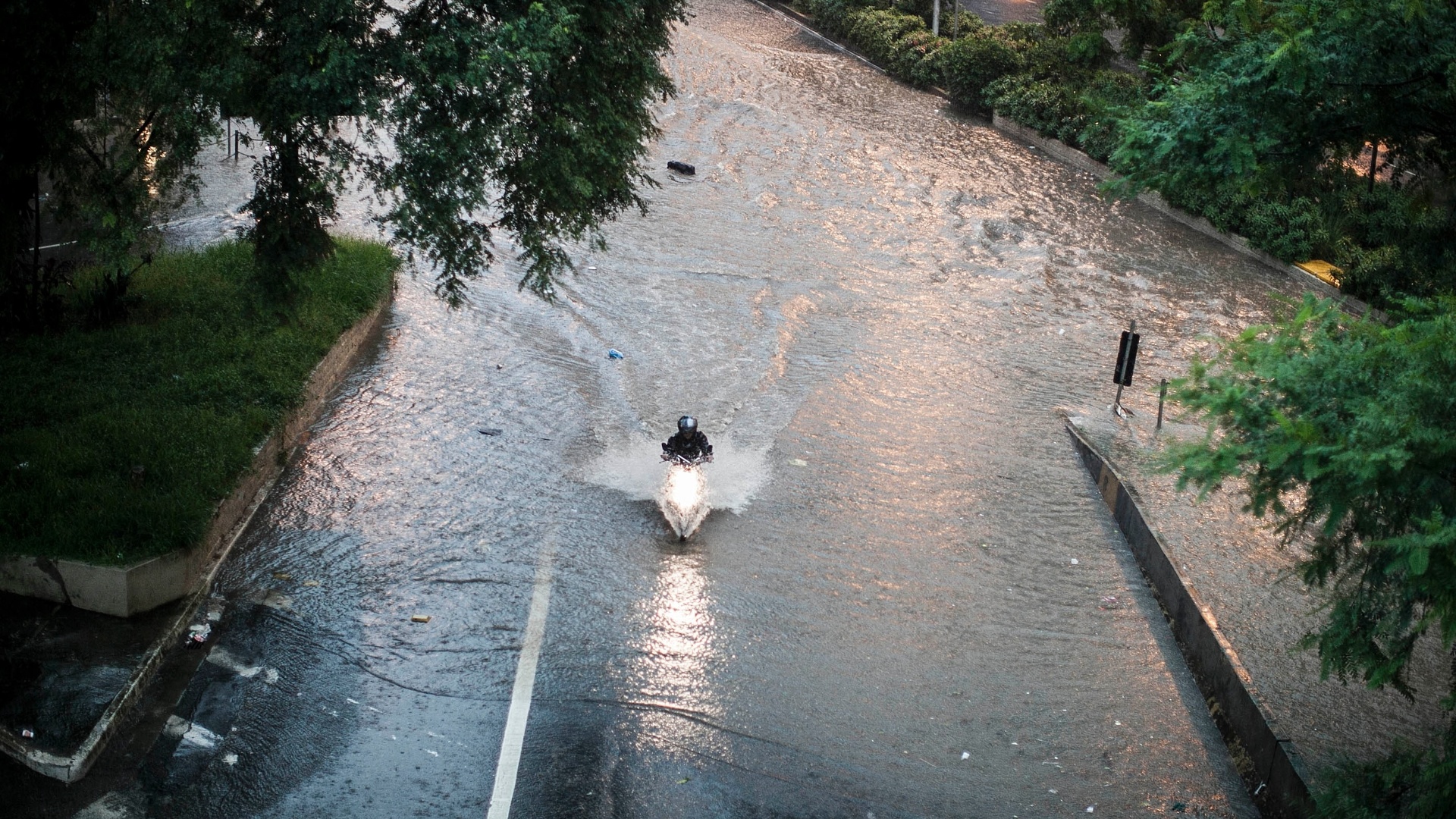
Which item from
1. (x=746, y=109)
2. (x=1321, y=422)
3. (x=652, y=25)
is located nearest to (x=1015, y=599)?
(x=1321, y=422)

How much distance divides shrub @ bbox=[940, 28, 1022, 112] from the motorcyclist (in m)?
21.6

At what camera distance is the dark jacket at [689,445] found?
509 inches

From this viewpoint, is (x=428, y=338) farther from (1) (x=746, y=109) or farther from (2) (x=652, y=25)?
(1) (x=746, y=109)

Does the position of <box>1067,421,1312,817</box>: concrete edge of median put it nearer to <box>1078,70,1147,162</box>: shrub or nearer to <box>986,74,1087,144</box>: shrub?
<box>1078,70,1147,162</box>: shrub

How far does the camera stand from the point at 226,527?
39.5 feet

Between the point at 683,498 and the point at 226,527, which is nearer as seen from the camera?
the point at 226,527

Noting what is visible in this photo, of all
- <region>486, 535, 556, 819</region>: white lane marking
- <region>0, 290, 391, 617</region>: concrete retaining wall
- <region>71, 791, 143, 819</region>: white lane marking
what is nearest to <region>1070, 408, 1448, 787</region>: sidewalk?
<region>486, 535, 556, 819</region>: white lane marking

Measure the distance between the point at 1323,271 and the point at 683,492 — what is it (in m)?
15.4

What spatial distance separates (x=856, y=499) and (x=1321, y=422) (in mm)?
7690

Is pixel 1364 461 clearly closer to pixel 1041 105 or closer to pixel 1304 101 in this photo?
pixel 1304 101

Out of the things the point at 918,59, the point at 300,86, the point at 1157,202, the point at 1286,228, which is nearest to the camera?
the point at 300,86

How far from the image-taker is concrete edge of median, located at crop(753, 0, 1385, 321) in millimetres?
22234

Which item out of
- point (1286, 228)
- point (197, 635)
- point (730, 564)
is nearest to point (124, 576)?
point (197, 635)

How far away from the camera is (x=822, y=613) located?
11930 mm
